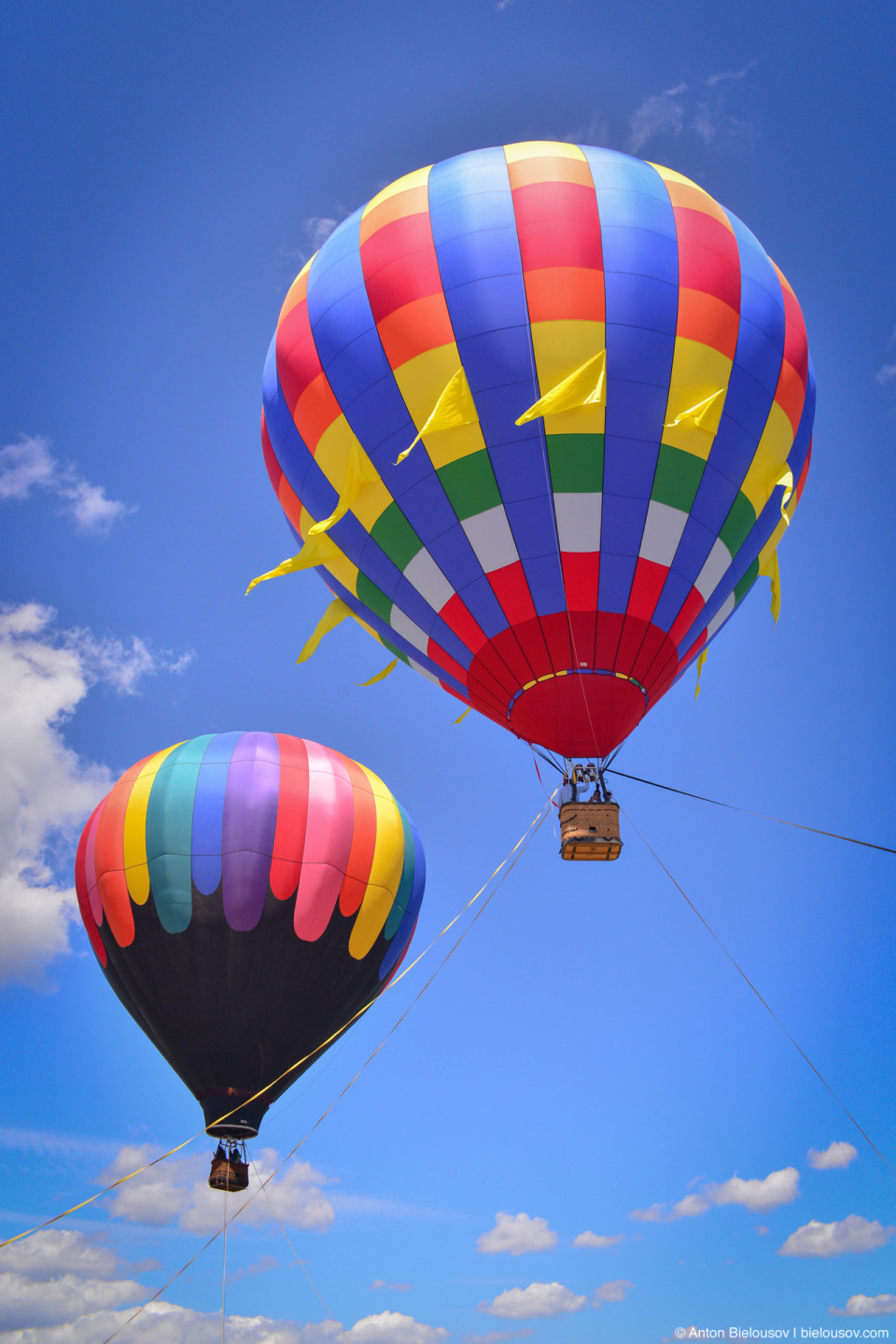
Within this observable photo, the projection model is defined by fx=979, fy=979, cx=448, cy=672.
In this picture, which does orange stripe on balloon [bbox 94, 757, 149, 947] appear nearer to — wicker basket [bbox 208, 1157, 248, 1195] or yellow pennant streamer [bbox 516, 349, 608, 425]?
wicker basket [bbox 208, 1157, 248, 1195]

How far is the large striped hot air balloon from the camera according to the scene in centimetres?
1134

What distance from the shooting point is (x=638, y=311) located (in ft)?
27.5

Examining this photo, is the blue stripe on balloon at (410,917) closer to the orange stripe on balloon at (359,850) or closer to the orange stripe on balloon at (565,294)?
the orange stripe on balloon at (359,850)

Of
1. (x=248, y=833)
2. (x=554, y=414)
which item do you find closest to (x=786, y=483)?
(x=554, y=414)

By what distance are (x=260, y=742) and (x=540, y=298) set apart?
674 centimetres

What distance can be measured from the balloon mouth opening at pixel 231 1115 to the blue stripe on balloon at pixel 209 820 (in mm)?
2371

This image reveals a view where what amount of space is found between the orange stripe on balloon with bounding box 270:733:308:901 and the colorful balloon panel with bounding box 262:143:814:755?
3.57 meters

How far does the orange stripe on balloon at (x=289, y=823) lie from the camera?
11.6 meters

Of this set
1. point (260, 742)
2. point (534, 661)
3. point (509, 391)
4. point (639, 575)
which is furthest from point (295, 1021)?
point (509, 391)

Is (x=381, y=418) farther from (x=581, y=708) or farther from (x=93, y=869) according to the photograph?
(x=93, y=869)

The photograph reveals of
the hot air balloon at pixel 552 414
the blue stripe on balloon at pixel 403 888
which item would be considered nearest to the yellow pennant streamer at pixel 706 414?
the hot air balloon at pixel 552 414

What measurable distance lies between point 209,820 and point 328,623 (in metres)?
2.92

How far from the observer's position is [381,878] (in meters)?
12.3

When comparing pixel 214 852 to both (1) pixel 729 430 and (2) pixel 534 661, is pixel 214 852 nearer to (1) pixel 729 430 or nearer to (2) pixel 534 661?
(2) pixel 534 661
